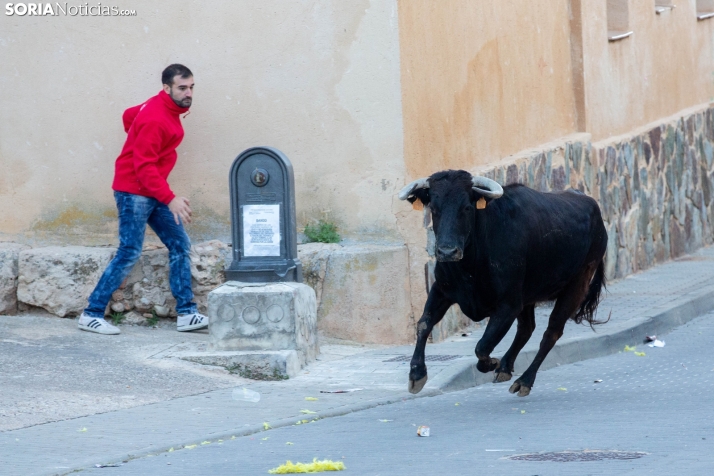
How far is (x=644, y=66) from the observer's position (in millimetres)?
15875

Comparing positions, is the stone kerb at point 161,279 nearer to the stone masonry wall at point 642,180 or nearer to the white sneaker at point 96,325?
the white sneaker at point 96,325

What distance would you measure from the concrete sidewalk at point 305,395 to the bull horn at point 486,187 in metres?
1.55

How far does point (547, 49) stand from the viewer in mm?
13203

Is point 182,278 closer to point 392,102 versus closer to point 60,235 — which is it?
point 60,235

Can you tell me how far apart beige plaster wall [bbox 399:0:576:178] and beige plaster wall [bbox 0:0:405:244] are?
347 millimetres

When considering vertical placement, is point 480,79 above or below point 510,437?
above

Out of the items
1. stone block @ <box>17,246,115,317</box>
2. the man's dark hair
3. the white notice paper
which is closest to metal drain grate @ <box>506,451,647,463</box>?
the white notice paper

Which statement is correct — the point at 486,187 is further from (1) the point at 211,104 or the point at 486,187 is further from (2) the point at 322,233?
(1) the point at 211,104

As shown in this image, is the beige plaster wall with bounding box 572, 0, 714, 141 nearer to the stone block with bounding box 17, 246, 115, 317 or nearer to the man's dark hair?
the man's dark hair

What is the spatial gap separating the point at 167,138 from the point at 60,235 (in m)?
1.64

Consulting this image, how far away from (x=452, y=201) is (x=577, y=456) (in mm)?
2161

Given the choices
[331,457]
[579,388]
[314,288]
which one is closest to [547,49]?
[314,288]

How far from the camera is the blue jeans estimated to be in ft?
32.0

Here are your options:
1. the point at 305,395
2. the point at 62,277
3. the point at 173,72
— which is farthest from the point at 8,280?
the point at 305,395
